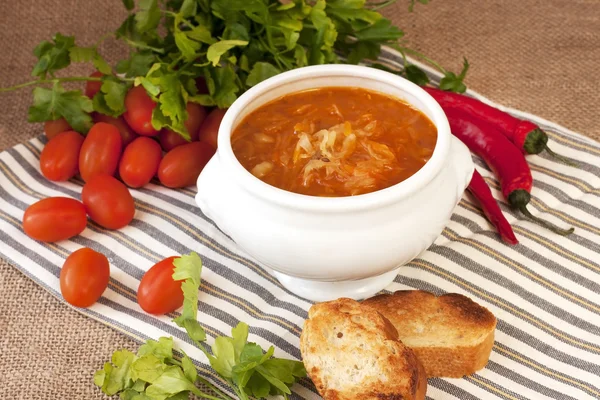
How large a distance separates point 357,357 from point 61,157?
5.30 feet

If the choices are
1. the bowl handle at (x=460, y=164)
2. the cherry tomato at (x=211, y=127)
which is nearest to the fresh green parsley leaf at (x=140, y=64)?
the cherry tomato at (x=211, y=127)

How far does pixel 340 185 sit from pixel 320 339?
18.2 inches

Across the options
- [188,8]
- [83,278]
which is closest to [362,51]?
[188,8]

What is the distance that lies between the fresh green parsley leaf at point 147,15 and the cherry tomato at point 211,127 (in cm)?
45

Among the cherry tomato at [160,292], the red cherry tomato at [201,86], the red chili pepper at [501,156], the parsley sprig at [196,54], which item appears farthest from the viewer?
the red cherry tomato at [201,86]

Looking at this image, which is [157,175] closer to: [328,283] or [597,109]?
[328,283]

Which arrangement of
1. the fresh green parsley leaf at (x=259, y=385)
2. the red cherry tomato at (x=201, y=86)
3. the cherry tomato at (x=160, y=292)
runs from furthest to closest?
the red cherry tomato at (x=201, y=86) → the cherry tomato at (x=160, y=292) → the fresh green parsley leaf at (x=259, y=385)

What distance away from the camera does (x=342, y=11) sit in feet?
11.5

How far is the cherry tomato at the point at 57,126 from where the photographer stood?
352 cm

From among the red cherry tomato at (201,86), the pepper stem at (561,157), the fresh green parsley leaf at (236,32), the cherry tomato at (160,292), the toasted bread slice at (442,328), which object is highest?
the fresh green parsley leaf at (236,32)

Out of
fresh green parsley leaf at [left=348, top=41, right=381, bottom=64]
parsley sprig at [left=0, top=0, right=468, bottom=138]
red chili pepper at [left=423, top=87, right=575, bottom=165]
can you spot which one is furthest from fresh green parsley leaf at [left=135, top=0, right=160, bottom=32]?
red chili pepper at [left=423, top=87, right=575, bottom=165]

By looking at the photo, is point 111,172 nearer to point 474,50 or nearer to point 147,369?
point 147,369

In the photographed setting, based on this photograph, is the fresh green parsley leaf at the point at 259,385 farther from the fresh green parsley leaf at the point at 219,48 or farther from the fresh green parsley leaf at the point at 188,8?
the fresh green parsley leaf at the point at 188,8

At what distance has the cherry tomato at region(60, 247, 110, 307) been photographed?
2840mm
